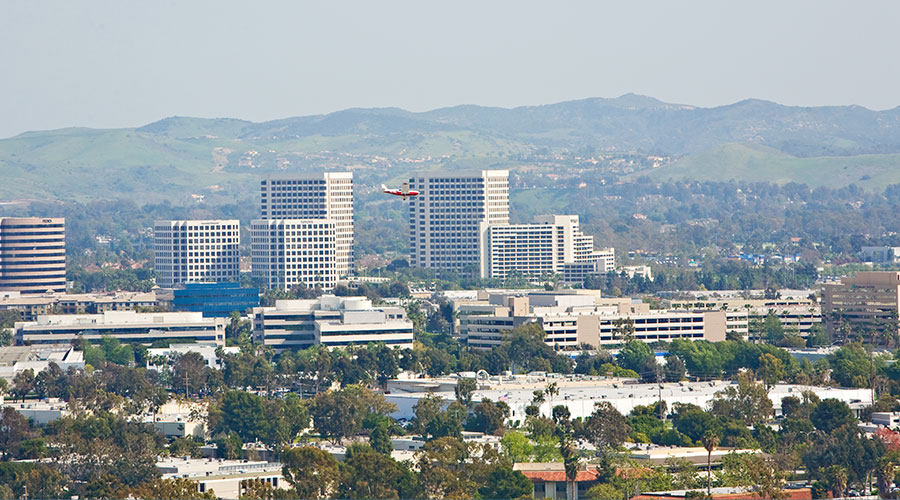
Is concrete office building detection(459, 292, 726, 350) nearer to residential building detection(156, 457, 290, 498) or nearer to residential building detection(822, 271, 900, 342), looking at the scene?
residential building detection(822, 271, 900, 342)

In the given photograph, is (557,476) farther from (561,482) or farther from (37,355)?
(37,355)

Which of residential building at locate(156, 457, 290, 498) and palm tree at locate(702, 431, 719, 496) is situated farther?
residential building at locate(156, 457, 290, 498)

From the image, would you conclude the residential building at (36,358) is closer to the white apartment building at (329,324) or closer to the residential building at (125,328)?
the residential building at (125,328)

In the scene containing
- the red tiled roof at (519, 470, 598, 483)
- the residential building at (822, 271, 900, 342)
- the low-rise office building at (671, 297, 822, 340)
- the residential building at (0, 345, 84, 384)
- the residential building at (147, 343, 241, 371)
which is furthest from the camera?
the low-rise office building at (671, 297, 822, 340)

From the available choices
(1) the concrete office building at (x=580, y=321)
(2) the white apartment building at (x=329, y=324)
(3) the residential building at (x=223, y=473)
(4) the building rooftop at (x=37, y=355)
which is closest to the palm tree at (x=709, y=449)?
(3) the residential building at (x=223, y=473)

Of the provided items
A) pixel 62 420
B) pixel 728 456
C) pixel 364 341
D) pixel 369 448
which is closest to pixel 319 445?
pixel 369 448

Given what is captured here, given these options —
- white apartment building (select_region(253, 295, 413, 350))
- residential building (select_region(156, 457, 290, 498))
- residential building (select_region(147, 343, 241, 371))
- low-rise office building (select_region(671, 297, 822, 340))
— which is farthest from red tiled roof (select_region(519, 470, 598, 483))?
low-rise office building (select_region(671, 297, 822, 340))

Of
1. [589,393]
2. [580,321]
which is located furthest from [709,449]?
[580,321]

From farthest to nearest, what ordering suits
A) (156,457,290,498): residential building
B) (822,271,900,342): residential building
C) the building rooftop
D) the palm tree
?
(822,271,900,342): residential building
the building rooftop
(156,457,290,498): residential building
the palm tree
